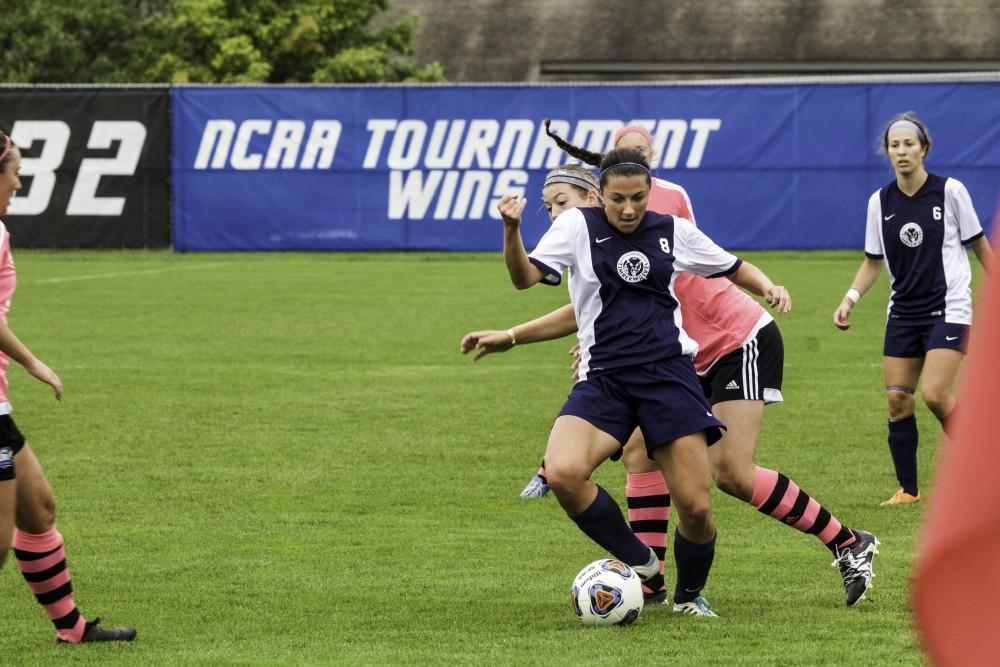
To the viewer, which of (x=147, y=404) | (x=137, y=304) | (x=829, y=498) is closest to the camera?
(x=829, y=498)

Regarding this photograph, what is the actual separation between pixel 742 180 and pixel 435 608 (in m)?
20.4

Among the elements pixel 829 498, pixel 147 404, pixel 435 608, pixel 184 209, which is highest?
pixel 435 608

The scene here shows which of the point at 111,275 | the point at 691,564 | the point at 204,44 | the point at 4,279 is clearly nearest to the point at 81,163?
the point at 111,275

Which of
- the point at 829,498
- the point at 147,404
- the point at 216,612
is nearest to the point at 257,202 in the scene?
the point at 147,404

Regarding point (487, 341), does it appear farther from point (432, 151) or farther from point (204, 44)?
point (204, 44)

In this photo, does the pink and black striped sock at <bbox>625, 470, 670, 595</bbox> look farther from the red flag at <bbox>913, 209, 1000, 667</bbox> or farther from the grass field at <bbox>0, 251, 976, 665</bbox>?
the red flag at <bbox>913, 209, 1000, 667</bbox>

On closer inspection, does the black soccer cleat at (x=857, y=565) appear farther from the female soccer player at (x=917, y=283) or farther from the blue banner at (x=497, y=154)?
the blue banner at (x=497, y=154)

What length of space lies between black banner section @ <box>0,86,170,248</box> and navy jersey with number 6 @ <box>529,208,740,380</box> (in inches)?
851

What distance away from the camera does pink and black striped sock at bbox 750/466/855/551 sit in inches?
232

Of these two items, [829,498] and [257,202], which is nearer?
[829,498]

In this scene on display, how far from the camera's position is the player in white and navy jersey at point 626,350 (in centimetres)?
541

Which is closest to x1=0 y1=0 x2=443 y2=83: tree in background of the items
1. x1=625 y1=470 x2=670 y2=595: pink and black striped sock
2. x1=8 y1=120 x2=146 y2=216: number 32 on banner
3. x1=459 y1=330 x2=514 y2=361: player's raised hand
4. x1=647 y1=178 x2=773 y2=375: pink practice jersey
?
x1=8 y1=120 x2=146 y2=216: number 32 on banner

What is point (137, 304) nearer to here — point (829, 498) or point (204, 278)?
point (204, 278)

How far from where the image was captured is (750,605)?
19.4ft
